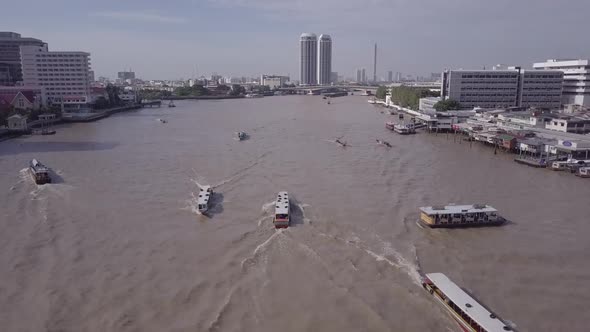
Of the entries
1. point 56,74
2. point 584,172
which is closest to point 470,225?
point 584,172

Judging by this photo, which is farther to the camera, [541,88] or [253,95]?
[253,95]

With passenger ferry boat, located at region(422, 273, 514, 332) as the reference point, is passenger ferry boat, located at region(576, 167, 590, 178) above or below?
above

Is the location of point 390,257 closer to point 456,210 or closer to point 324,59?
point 456,210

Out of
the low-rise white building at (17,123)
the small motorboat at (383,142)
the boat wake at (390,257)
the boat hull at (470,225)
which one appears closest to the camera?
the boat wake at (390,257)

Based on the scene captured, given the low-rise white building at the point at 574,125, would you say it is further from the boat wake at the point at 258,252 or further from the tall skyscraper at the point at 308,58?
the tall skyscraper at the point at 308,58

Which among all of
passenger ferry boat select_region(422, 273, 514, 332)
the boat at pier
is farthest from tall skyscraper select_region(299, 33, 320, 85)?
passenger ferry boat select_region(422, 273, 514, 332)

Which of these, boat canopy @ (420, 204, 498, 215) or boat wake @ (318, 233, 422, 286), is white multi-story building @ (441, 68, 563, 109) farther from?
boat wake @ (318, 233, 422, 286)

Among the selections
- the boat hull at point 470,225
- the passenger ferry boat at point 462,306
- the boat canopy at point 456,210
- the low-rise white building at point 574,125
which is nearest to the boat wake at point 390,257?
the passenger ferry boat at point 462,306
